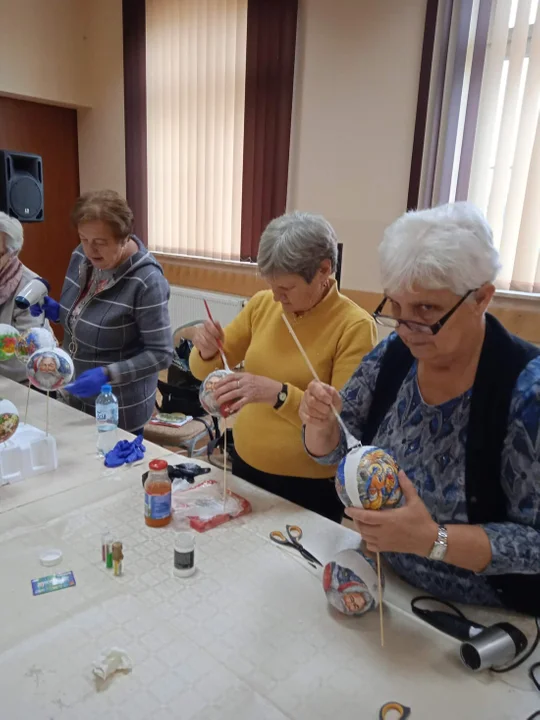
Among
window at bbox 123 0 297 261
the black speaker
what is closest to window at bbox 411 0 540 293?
window at bbox 123 0 297 261

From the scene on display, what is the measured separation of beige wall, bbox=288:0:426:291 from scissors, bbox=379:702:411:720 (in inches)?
104

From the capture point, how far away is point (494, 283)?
39.2 inches

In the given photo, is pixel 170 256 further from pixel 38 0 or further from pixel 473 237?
pixel 473 237

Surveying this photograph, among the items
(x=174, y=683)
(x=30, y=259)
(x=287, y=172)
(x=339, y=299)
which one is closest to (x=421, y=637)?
(x=174, y=683)

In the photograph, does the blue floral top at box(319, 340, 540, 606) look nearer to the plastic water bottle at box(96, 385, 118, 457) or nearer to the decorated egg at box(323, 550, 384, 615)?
the decorated egg at box(323, 550, 384, 615)

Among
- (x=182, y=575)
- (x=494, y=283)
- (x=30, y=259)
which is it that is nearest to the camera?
(x=494, y=283)

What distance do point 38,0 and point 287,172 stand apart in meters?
2.81

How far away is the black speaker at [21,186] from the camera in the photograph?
11.5ft

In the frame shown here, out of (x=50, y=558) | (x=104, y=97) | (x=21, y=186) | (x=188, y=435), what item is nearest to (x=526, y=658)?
(x=50, y=558)

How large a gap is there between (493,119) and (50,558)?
9.78 ft

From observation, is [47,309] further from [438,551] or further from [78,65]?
[78,65]

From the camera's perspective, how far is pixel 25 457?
61.0 inches

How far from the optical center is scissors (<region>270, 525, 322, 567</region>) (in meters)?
1.21

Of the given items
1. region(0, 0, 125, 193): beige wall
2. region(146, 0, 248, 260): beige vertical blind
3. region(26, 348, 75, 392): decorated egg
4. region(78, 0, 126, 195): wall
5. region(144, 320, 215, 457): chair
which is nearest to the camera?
region(26, 348, 75, 392): decorated egg
